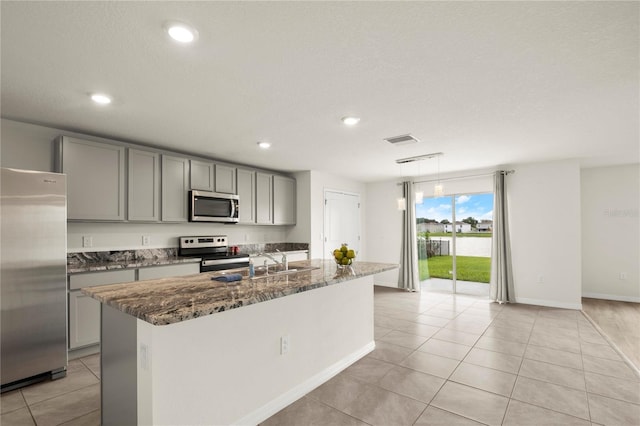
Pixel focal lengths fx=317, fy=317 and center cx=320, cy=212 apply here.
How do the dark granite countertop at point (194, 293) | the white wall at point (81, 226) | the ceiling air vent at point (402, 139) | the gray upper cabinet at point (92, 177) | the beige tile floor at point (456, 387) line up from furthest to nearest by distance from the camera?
the ceiling air vent at point (402, 139), the gray upper cabinet at point (92, 177), the white wall at point (81, 226), the beige tile floor at point (456, 387), the dark granite countertop at point (194, 293)

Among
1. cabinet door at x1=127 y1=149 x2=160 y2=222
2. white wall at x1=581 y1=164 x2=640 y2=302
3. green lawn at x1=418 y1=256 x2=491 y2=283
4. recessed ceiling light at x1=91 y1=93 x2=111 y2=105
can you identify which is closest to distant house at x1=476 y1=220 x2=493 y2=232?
green lawn at x1=418 y1=256 x2=491 y2=283

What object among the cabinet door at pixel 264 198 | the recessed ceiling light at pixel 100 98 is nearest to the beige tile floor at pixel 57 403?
the recessed ceiling light at pixel 100 98

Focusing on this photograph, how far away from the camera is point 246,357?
2068 mm

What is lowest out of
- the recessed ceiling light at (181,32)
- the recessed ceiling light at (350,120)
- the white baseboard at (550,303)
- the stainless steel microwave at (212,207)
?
the white baseboard at (550,303)

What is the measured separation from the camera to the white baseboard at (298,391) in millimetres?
2105

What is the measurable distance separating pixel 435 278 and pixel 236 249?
4248mm

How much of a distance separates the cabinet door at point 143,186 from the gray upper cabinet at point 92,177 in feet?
0.31

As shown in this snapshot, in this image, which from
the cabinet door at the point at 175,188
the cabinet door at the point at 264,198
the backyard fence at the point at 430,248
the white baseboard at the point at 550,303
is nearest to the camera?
the cabinet door at the point at 175,188

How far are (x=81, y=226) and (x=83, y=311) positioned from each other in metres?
1.04

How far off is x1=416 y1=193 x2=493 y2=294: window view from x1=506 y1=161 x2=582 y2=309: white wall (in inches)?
21.2

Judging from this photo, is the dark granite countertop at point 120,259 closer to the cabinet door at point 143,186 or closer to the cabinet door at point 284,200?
the cabinet door at point 143,186

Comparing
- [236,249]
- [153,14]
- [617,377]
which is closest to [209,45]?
[153,14]

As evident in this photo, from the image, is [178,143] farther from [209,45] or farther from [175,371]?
[175,371]

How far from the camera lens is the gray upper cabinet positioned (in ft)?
11.0
